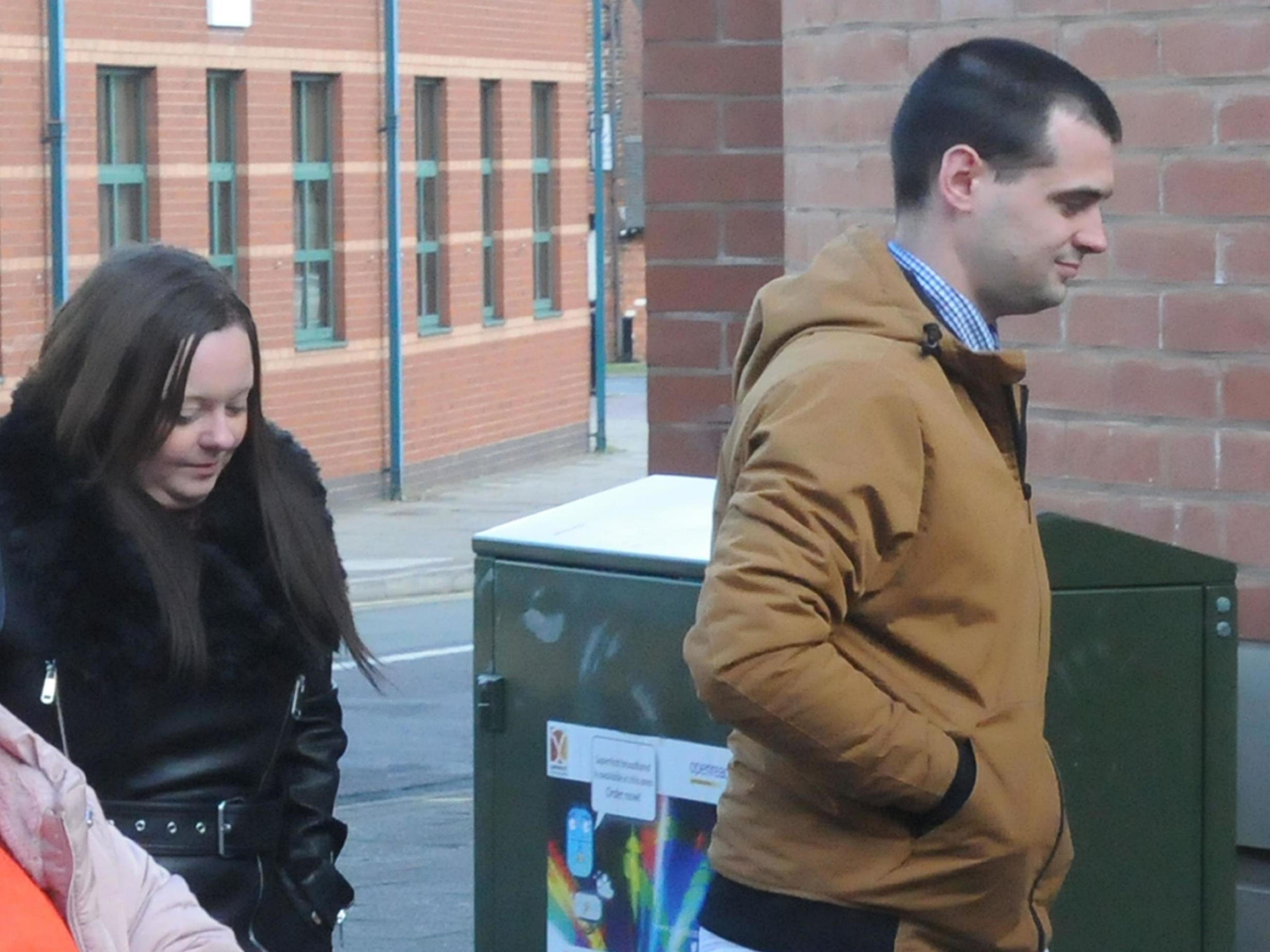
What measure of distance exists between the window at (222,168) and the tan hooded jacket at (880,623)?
15.3 metres

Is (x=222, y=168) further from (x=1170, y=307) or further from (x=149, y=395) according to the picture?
(x=149, y=395)

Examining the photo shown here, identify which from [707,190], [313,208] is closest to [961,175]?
[707,190]

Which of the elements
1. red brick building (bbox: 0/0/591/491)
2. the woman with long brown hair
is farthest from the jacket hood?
red brick building (bbox: 0/0/591/491)

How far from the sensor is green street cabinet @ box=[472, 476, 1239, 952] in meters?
3.22

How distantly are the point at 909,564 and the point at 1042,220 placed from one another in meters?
0.43

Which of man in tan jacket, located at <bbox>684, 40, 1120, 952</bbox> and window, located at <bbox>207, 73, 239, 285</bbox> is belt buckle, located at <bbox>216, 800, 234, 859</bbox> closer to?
man in tan jacket, located at <bbox>684, 40, 1120, 952</bbox>

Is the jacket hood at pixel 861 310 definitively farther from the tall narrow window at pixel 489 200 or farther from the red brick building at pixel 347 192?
the tall narrow window at pixel 489 200

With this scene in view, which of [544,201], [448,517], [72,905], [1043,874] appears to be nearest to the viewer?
[72,905]

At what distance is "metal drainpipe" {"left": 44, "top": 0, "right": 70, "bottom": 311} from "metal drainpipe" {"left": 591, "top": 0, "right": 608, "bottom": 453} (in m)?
7.77

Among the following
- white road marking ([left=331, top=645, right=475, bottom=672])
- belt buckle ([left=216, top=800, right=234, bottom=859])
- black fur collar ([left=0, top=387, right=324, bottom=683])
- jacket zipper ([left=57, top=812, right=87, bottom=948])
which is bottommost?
white road marking ([left=331, top=645, right=475, bottom=672])

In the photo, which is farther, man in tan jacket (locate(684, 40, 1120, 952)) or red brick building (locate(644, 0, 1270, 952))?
red brick building (locate(644, 0, 1270, 952))

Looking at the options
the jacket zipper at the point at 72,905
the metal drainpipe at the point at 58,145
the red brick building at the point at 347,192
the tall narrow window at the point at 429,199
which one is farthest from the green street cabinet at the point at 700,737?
the tall narrow window at the point at 429,199

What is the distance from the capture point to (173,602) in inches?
123

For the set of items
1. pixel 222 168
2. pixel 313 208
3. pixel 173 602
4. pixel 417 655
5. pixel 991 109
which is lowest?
pixel 417 655
